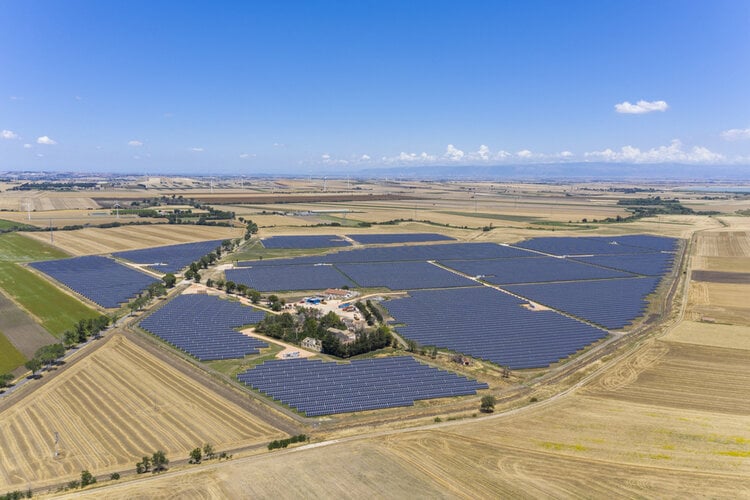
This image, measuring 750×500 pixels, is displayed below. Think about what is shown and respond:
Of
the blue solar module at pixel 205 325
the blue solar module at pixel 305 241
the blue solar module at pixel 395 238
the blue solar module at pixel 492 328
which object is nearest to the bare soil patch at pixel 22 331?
the blue solar module at pixel 205 325

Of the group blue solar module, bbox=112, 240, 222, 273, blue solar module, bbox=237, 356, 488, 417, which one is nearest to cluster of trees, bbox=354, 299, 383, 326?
blue solar module, bbox=237, 356, 488, 417

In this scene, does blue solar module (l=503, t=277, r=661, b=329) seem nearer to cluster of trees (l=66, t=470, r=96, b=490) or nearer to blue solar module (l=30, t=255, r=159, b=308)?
cluster of trees (l=66, t=470, r=96, b=490)

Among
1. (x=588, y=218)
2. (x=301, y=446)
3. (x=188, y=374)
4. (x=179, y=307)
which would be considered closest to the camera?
(x=301, y=446)

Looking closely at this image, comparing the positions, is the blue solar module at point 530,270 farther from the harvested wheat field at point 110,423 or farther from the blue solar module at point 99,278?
the blue solar module at point 99,278

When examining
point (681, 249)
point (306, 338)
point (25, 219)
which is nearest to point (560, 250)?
point (681, 249)

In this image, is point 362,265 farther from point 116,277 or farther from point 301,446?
point 301,446

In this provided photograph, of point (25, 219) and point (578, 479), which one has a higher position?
point (25, 219)
